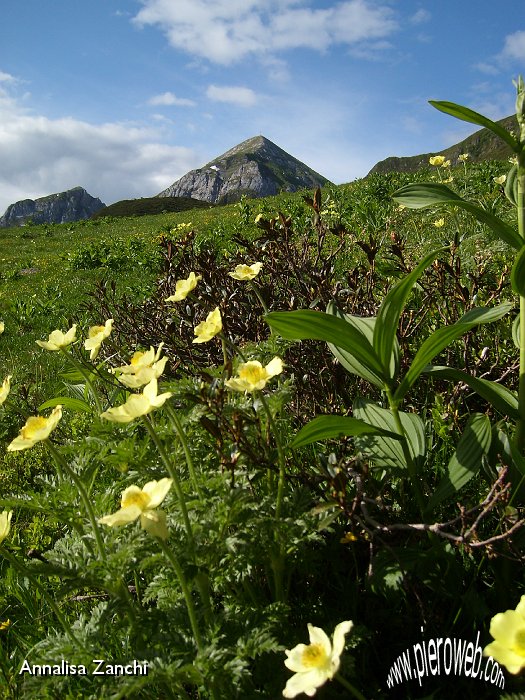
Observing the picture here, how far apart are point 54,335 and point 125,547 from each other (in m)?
0.84

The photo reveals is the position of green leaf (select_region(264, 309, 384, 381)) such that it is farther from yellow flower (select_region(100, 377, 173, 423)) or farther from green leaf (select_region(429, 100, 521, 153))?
green leaf (select_region(429, 100, 521, 153))

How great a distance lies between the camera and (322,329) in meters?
1.34

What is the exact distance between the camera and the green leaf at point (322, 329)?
1.33 meters

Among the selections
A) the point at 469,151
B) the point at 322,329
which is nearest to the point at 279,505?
the point at 322,329

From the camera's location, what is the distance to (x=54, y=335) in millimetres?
1656

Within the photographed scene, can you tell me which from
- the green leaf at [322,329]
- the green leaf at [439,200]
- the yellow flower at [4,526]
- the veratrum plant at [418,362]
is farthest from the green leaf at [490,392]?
the yellow flower at [4,526]

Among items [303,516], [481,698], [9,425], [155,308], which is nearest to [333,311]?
[303,516]

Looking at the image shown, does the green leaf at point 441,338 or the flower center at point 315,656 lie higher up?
the green leaf at point 441,338

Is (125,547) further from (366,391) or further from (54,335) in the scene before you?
(366,391)

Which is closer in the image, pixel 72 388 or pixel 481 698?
pixel 481 698

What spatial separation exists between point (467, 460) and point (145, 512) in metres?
0.87

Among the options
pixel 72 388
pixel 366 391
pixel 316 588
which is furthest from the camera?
pixel 72 388

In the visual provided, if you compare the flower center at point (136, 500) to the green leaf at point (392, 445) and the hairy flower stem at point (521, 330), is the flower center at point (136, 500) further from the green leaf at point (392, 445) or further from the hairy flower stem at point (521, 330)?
the hairy flower stem at point (521, 330)

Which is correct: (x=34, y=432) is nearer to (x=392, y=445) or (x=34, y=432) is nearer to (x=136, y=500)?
(x=136, y=500)
